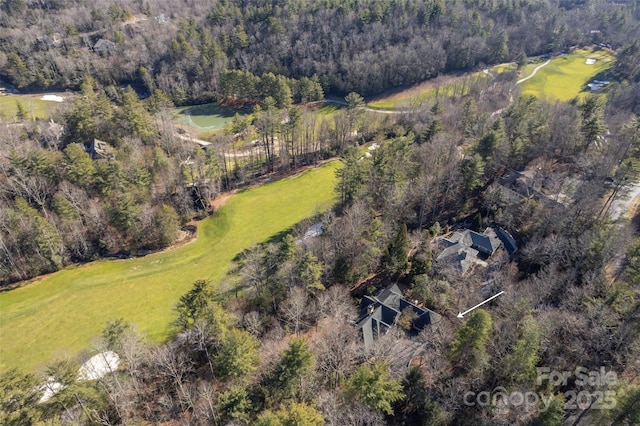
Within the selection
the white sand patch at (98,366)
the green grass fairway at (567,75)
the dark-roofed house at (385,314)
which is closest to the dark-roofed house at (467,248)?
the dark-roofed house at (385,314)

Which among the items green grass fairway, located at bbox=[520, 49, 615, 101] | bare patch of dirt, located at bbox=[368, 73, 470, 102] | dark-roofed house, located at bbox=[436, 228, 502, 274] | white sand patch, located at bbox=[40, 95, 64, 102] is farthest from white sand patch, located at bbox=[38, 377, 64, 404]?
green grass fairway, located at bbox=[520, 49, 615, 101]

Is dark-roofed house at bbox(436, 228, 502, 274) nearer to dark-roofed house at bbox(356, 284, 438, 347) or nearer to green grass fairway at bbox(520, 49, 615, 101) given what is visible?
dark-roofed house at bbox(356, 284, 438, 347)

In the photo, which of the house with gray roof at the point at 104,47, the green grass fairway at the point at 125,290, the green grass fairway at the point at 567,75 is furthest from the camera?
the house with gray roof at the point at 104,47

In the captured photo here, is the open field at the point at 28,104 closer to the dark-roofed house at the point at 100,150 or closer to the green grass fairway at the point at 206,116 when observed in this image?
the green grass fairway at the point at 206,116

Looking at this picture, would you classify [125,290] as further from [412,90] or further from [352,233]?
[412,90]

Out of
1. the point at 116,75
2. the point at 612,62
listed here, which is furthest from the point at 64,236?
the point at 612,62

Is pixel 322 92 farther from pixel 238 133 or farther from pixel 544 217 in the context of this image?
pixel 544 217
